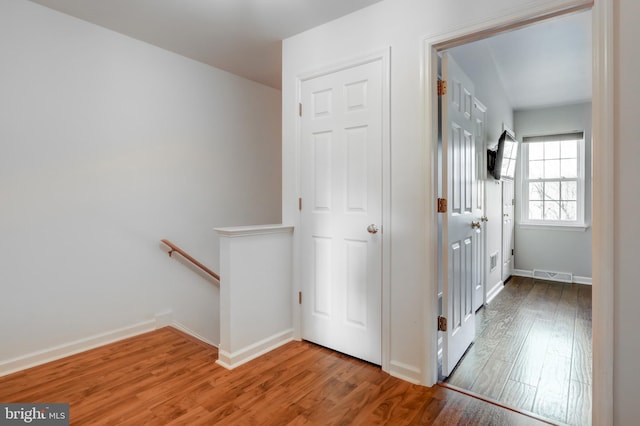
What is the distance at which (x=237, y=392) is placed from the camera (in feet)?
6.61

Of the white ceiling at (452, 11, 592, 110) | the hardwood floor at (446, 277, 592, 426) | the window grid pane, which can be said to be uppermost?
the white ceiling at (452, 11, 592, 110)

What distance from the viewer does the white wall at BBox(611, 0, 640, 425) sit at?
55.8 inches

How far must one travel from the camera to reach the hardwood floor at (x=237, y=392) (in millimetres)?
1783

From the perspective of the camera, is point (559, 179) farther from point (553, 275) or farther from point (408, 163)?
point (408, 163)

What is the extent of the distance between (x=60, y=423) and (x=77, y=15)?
8.88 feet

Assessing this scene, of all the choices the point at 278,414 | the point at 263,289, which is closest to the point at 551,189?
the point at 263,289

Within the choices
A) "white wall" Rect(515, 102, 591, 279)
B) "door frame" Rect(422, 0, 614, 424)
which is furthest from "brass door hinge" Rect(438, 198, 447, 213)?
"white wall" Rect(515, 102, 591, 279)

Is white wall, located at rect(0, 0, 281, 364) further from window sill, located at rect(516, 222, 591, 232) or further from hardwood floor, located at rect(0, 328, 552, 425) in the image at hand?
window sill, located at rect(516, 222, 591, 232)

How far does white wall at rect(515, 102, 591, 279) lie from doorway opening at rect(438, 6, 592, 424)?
0.05ft

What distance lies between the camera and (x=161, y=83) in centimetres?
306

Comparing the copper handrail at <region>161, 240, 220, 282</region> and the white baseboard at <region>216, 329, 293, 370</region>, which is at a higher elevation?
the copper handrail at <region>161, 240, 220, 282</region>

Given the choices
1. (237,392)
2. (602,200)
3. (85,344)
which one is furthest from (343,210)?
(85,344)

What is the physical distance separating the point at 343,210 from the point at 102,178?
76.5 inches

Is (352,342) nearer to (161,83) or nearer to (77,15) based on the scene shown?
(161,83)
